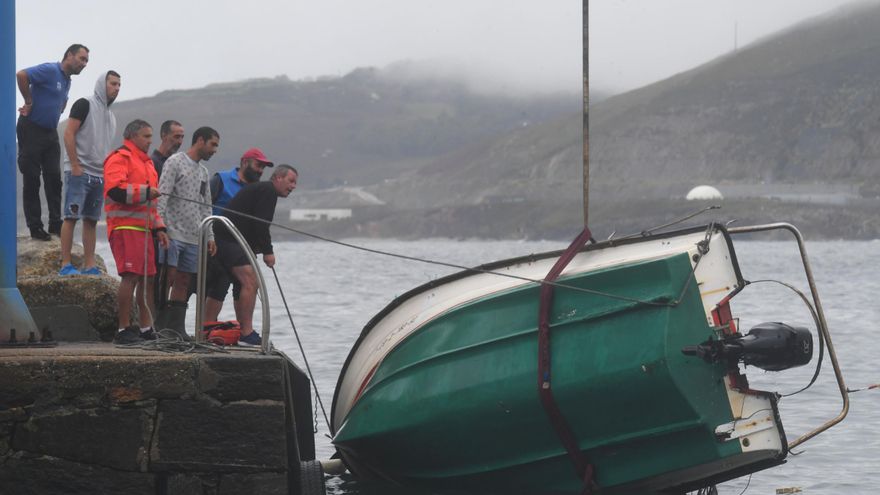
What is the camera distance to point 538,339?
28.1 ft

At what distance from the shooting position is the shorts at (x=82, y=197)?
9984 mm

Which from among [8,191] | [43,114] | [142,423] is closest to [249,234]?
[43,114]

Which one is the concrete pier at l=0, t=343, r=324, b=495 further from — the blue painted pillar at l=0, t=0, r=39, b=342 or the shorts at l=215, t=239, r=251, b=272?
the shorts at l=215, t=239, r=251, b=272

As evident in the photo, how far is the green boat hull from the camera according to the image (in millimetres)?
8266

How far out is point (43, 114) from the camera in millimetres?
10477

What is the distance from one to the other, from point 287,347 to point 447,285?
15.1m

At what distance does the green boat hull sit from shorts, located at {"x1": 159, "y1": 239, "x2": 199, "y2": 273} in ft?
6.20

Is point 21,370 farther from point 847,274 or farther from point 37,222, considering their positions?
point 847,274

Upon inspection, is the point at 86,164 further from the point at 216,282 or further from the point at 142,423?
the point at 142,423

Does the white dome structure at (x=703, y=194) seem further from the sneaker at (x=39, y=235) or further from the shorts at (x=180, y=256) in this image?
the shorts at (x=180, y=256)

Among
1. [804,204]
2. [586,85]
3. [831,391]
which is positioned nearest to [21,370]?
[586,85]

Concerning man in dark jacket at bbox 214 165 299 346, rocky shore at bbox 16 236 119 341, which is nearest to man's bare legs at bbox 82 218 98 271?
rocky shore at bbox 16 236 119 341

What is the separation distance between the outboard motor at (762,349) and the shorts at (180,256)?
13.0 feet

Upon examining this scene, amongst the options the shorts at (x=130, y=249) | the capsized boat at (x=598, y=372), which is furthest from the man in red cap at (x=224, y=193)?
the capsized boat at (x=598, y=372)
